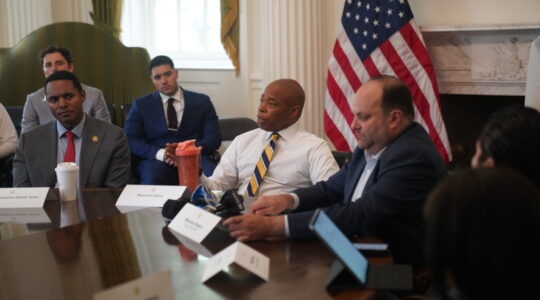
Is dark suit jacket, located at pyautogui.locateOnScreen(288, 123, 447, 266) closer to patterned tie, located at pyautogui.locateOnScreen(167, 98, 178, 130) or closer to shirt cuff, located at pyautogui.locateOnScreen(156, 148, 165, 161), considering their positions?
shirt cuff, located at pyautogui.locateOnScreen(156, 148, 165, 161)

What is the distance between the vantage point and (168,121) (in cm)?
484

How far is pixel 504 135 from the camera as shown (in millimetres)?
1753

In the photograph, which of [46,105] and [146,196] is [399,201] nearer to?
[146,196]

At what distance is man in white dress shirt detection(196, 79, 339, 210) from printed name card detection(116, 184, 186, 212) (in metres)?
0.42

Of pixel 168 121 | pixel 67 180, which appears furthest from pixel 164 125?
pixel 67 180

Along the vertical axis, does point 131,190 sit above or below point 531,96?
below

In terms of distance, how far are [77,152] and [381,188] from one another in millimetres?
1640

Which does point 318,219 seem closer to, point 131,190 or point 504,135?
point 504,135

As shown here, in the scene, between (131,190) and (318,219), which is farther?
(131,190)

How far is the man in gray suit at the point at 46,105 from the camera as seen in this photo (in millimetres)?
4703

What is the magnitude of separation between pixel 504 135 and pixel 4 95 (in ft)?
15.4

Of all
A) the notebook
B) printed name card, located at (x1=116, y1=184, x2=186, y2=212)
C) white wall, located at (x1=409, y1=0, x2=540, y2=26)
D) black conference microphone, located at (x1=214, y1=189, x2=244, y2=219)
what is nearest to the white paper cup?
printed name card, located at (x1=116, y1=184, x2=186, y2=212)

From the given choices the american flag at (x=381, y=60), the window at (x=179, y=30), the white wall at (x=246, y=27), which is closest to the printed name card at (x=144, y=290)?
the american flag at (x=381, y=60)

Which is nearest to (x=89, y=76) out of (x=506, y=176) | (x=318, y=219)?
(x=318, y=219)
